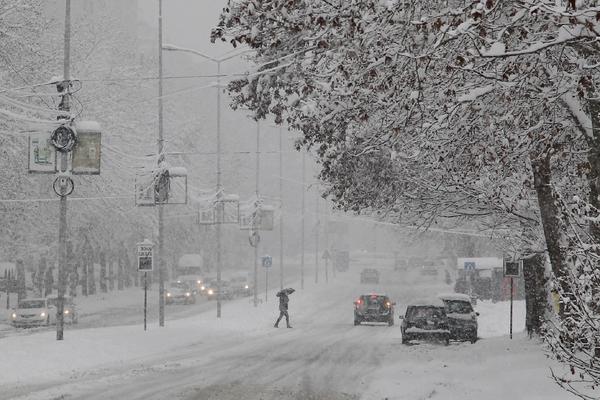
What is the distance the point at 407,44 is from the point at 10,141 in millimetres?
26517

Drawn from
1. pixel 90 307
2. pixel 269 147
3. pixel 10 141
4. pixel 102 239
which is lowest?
pixel 90 307

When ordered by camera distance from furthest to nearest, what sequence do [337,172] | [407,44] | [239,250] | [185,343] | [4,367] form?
[239,250], [185,343], [4,367], [337,172], [407,44]

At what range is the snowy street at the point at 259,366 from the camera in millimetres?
16344

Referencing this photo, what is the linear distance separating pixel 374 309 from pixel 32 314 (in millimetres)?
15369

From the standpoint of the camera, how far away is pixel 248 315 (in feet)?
146

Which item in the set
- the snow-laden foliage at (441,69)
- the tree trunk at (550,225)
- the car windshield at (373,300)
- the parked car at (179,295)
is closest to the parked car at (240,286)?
the parked car at (179,295)

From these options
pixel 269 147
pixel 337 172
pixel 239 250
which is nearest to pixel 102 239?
pixel 337 172

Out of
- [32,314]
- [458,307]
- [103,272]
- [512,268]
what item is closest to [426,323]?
[512,268]

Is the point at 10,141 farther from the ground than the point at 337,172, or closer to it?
farther from the ground

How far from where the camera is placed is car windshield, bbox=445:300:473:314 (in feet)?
101

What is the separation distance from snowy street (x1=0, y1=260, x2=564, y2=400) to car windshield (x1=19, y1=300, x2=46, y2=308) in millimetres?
9859

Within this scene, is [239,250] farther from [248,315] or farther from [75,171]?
[75,171]

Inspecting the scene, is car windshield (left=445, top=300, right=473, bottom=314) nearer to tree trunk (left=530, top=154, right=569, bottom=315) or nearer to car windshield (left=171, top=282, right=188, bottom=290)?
tree trunk (left=530, top=154, right=569, bottom=315)

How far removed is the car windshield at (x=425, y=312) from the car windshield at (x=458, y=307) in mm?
2872
